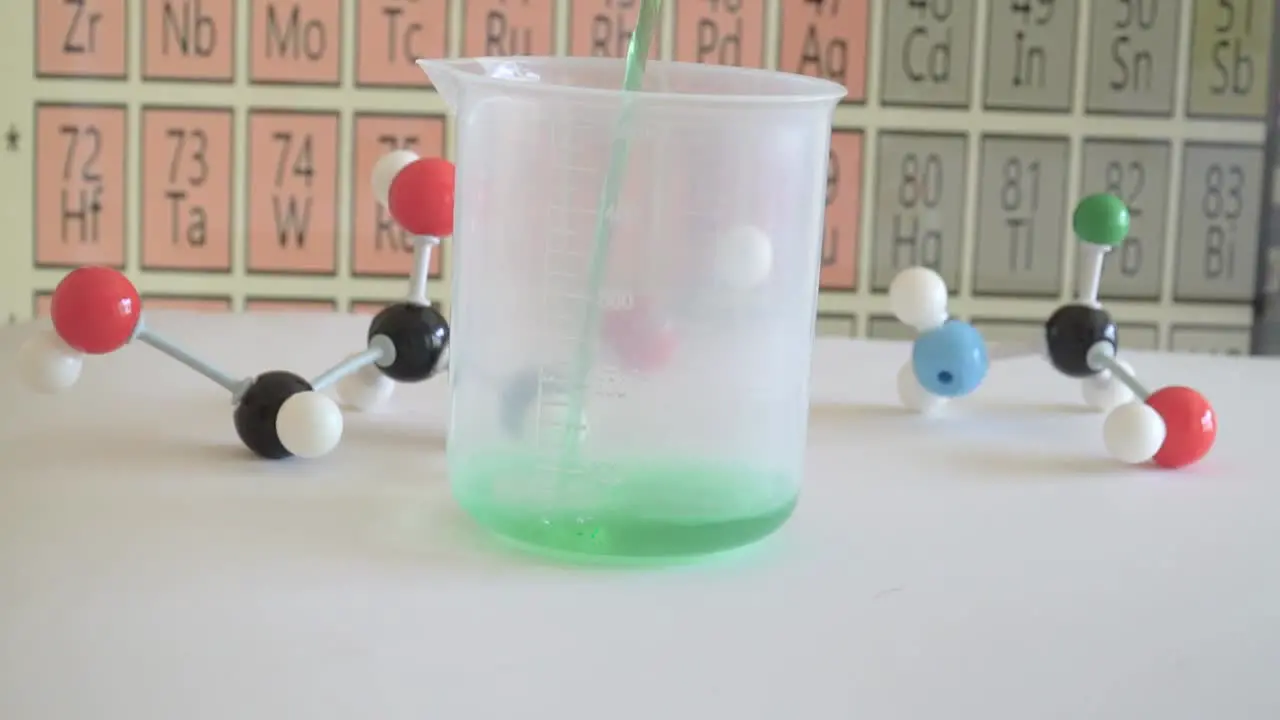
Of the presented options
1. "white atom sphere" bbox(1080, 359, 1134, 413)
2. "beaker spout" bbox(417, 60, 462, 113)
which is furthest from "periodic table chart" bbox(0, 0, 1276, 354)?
"beaker spout" bbox(417, 60, 462, 113)

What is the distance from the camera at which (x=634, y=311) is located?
576 mm

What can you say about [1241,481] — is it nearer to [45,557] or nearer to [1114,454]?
[1114,454]

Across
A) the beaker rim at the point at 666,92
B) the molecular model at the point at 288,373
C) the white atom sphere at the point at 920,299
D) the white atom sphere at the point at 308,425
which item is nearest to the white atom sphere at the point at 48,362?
the molecular model at the point at 288,373

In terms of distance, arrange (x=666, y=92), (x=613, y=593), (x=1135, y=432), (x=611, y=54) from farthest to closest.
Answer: (x=611, y=54) → (x=1135, y=432) → (x=666, y=92) → (x=613, y=593)

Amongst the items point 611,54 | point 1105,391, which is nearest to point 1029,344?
point 1105,391

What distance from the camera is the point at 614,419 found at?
22.8 inches

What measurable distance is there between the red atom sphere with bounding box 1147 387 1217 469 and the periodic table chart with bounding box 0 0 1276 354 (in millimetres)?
524

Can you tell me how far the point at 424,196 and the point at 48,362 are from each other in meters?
0.20

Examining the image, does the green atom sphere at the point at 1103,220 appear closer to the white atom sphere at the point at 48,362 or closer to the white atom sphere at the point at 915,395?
the white atom sphere at the point at 915,395

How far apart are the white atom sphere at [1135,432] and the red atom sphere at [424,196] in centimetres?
36

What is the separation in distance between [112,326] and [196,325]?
417 mm

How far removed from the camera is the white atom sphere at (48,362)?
716 millimetres

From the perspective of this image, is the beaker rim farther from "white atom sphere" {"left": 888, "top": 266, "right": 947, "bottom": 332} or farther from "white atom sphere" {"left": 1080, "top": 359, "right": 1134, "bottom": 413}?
"white atom sphere" {"left": 1080, "top": 359, "right": 1134, "bottom": 413}

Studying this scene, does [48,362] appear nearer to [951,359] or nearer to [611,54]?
[951,359]
